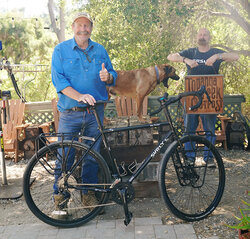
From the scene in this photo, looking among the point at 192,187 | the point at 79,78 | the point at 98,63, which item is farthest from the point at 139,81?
the point at 192,187

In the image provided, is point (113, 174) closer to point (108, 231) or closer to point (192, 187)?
point (108, 231)

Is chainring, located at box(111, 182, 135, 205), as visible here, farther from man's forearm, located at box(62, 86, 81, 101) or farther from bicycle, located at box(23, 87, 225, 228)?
man's forearm, located at box(62, 86, 81, 101)

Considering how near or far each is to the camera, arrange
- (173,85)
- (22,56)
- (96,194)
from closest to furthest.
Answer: (96,194)
(173,85)
(22,56)

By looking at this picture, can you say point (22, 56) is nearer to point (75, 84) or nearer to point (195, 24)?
point (195, 24)

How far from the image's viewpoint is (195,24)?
716 centimetres

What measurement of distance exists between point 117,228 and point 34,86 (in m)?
7.54

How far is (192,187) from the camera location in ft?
12.7

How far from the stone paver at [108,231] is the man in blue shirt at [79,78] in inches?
12.8

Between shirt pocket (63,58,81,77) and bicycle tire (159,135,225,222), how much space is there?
4.27 feet

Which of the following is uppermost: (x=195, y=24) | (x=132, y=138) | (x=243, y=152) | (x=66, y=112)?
(x=195, y=24)

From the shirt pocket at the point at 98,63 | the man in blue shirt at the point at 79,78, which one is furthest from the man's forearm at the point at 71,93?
the shirt pocket at the point at 98,63

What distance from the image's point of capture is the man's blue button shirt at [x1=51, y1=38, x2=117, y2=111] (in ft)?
12.5

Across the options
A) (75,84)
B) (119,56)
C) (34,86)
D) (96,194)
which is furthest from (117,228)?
(34,86)

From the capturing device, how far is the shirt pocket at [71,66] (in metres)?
3.83
